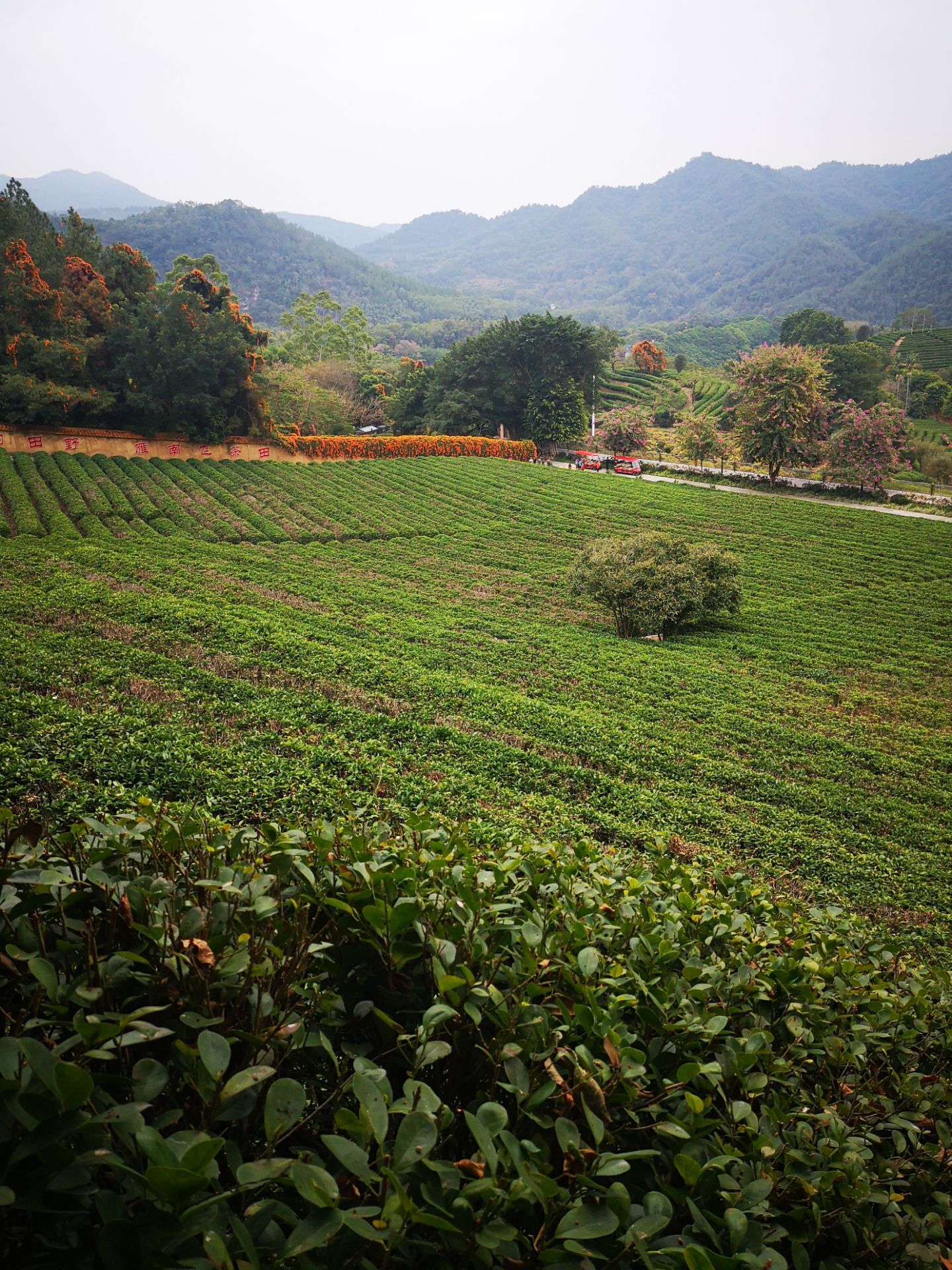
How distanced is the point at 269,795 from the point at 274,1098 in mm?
6362

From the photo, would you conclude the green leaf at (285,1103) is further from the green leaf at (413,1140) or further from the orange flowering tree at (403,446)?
the orange flowering tree at (403,446)

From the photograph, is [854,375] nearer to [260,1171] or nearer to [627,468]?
[627,468]

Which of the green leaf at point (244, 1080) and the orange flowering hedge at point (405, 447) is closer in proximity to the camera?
the green leaf at point (244, 1080)

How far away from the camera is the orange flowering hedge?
40.7 meters

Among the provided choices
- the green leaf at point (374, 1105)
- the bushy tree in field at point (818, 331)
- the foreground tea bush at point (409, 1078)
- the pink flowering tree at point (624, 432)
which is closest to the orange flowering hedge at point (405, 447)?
the pink flowering tree at point (624, 432)

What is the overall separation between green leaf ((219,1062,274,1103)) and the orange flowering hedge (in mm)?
40984

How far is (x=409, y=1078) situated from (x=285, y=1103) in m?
0.32

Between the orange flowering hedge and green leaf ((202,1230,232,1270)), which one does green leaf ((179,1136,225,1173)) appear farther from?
the orange flowering hedge

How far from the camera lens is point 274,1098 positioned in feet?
3.60

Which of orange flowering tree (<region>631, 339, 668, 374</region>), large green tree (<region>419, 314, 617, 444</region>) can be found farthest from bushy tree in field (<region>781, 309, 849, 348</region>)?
large green tree (<region>419, 314, 617, 444</region>)

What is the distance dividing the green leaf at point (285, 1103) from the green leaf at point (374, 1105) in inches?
3.5

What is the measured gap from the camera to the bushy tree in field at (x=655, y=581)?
18094mm

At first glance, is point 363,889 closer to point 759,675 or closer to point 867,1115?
point 867,1115

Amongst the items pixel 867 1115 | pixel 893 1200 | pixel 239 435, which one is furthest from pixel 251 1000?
pixel 239 435
